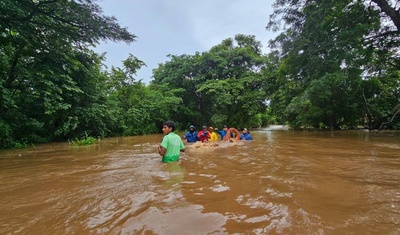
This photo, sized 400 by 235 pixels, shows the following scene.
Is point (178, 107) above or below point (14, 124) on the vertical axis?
above

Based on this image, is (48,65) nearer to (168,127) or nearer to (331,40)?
(168,127)

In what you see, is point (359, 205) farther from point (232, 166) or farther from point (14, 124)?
point (14, 124)

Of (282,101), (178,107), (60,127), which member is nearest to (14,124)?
(60,127)

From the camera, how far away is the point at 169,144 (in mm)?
5797

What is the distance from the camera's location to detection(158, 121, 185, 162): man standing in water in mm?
5672

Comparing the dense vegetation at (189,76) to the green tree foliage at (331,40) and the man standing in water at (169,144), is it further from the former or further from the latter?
the man standing in water at (169,144)

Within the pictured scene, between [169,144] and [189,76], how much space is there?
22858mm

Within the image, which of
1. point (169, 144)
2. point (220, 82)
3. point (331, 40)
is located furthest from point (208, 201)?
point (220, 82)

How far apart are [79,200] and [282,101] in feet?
69.0

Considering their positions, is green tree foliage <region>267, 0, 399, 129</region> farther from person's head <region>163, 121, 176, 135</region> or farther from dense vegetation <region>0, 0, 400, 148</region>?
person's head <region>163, 121, 176, 135</region>

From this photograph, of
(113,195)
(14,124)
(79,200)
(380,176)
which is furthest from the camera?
(14,124)

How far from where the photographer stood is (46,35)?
335 inches

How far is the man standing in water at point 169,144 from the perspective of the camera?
223 inches

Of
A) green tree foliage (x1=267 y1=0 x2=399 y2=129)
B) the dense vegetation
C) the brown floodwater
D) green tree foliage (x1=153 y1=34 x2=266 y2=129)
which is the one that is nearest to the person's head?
the brown floodwater
